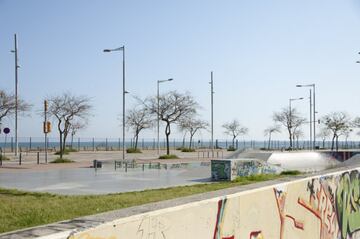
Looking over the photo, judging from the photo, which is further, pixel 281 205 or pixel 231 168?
pixel 231 168

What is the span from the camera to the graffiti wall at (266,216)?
3.84m

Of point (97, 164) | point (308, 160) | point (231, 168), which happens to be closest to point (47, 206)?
point (231, 168)

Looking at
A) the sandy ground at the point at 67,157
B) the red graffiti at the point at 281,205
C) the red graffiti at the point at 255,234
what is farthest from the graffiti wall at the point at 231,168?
the red graffiti at the point at 255,234

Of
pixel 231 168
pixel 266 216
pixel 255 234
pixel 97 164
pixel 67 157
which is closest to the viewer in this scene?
pixel 255 234

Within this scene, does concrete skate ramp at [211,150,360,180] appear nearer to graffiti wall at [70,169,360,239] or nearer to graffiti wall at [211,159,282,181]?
graffiti wall at [211,159,282,181]

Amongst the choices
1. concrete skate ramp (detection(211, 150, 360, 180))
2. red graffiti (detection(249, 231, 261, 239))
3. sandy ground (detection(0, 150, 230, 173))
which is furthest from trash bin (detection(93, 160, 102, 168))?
red graffiti (detection(249, 231, 261, 239))

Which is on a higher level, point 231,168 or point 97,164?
point 231,168

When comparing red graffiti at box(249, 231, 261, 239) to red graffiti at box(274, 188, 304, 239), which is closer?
red graffiti at box(249, 231, 261, 239)

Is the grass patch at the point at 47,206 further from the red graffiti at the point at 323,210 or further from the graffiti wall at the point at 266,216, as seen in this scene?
the red graffiti at the point at 323,210

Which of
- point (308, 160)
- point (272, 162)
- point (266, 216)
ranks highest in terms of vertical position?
point (266, 216)

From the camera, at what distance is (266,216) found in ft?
19.4

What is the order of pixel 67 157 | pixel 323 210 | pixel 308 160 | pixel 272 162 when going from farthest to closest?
pixel 67 157 < pixel 308 160 < pixel 272 162 < pixel 323 210

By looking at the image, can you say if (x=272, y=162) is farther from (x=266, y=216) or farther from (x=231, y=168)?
(x=266, y=216)

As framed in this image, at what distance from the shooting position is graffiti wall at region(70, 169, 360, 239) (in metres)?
3.84
